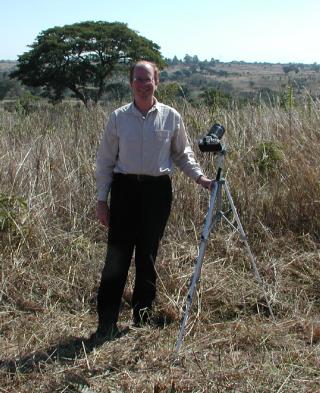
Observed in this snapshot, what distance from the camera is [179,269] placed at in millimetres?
4145

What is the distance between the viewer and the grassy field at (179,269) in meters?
2.95

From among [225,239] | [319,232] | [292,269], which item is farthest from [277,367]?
[319,232]

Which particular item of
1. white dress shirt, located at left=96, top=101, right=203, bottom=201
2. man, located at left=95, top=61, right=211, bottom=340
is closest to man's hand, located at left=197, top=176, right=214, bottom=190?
man, located at left=95, top=61, right=211, bottom=340

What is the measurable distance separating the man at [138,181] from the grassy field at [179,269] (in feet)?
0.88

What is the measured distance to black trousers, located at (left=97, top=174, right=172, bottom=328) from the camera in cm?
324

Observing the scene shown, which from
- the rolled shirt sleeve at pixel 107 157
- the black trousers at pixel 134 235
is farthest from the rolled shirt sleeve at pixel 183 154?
the rolled shirt sleeve at pixel 107 157

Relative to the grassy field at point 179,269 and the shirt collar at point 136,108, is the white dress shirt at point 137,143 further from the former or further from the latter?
the grassy field at point 179,269

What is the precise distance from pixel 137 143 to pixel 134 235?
0.59 metres

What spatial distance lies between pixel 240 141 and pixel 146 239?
2.69m

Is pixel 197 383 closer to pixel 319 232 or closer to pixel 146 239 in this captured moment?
pixel 146 239

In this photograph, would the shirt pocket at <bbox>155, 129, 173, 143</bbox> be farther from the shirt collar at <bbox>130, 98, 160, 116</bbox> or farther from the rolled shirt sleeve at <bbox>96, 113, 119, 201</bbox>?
the rolled shirt sleeve at <bbox>96, 113, 119, 201</bbox>

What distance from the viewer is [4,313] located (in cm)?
356

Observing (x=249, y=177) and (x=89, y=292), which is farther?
(x=249, y=177)

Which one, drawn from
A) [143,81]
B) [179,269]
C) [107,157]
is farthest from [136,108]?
[179,269]
